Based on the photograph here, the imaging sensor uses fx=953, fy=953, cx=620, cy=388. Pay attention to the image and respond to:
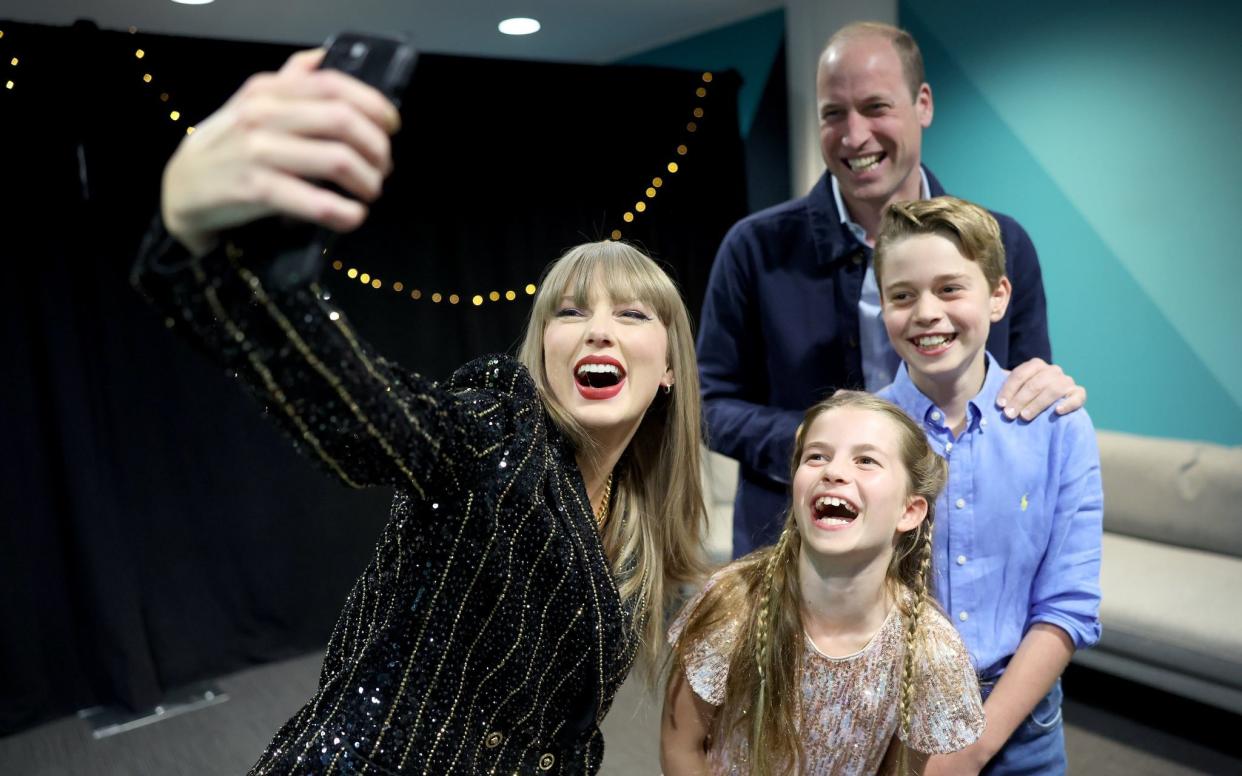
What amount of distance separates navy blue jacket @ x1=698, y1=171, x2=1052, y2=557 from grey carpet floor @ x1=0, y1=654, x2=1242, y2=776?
1.28 m

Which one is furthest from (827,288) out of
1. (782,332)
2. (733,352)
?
(733,352)

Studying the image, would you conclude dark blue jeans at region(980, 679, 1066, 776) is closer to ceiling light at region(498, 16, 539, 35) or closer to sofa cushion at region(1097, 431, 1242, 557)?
sofa cushion at region(1097, 431, 1242, 557)

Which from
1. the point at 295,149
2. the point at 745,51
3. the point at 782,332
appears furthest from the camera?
the point at 745,51

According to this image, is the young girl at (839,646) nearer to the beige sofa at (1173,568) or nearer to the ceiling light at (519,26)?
the beige sofa at (1173,568)

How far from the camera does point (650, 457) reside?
1.39 metres

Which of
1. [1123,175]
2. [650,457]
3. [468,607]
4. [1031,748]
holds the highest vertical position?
[1123,175]

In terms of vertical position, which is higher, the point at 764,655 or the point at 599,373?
the point at 599,373

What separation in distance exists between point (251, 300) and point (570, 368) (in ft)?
2.00

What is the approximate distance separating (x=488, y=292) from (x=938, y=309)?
123 inches

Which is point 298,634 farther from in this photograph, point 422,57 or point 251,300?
point 251,300

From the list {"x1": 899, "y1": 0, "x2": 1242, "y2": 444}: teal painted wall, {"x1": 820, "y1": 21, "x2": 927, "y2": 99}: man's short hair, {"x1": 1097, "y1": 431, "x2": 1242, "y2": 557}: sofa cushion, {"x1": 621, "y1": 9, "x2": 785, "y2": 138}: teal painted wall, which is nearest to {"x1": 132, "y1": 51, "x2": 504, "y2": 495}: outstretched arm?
{"x1": 820, "y1": 21, "x2": 927, "y2": 99}: man's short hair

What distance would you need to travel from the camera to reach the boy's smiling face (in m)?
1.29

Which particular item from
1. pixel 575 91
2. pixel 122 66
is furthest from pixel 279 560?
pixel 575 91

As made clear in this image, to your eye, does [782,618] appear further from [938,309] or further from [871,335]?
[871,335]
